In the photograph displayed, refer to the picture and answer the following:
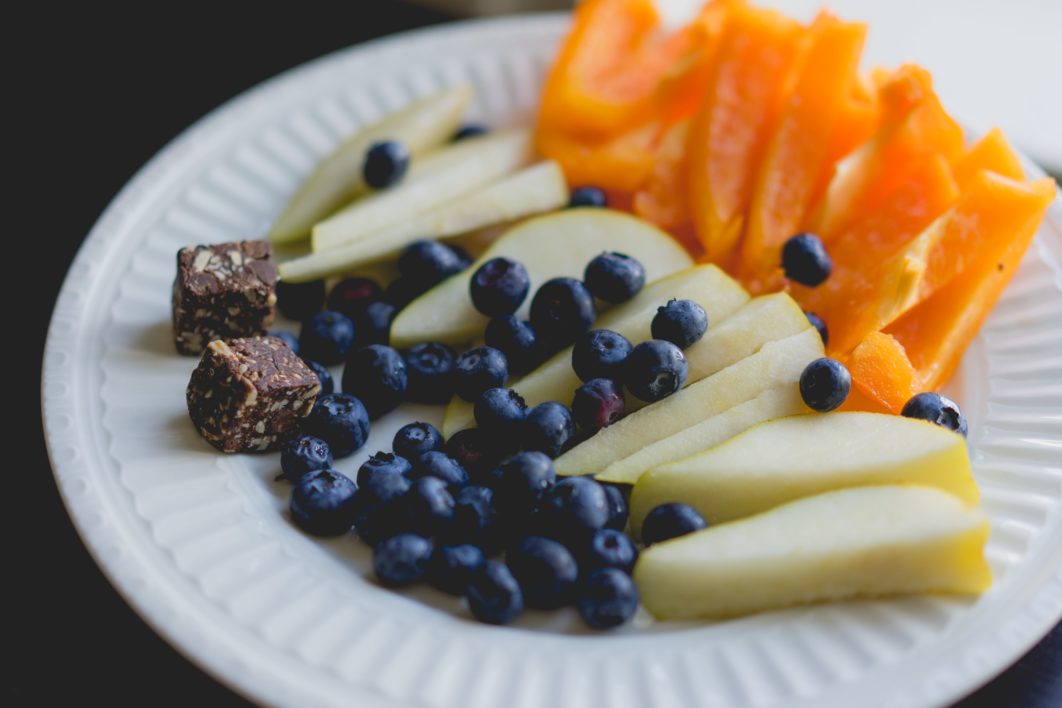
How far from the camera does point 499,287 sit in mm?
2010

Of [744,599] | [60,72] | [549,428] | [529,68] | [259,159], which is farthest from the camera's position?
[60,72]

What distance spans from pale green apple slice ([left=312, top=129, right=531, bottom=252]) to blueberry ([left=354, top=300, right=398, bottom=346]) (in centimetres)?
21

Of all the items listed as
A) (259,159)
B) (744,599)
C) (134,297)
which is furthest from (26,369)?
(744,599)

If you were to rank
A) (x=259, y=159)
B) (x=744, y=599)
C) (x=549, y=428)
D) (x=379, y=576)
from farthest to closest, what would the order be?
(x=259, y=159)
(x=549, y=428)
(x=379, y=576)
(x=744, y=599)

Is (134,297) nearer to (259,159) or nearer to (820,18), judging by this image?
(259,159)

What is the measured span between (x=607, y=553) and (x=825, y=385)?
1.61 feet

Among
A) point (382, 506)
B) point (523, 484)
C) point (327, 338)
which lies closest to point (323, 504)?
point (382, 506)

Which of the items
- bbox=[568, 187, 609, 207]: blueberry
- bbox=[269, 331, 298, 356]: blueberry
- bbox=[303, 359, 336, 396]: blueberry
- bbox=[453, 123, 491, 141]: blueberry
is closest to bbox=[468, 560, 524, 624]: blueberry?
bbox=[303, 359, 336, 396]: blueberry

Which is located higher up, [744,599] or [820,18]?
[820,18]

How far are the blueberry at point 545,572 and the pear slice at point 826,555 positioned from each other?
12 cm

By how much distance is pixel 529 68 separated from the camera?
9.24 ft

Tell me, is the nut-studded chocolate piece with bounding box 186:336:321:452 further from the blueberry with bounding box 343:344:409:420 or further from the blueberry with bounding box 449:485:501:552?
the blueberry with bounding box 449:485:501:552

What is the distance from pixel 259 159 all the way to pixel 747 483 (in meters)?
1.57

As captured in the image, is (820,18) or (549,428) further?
(820,18)
